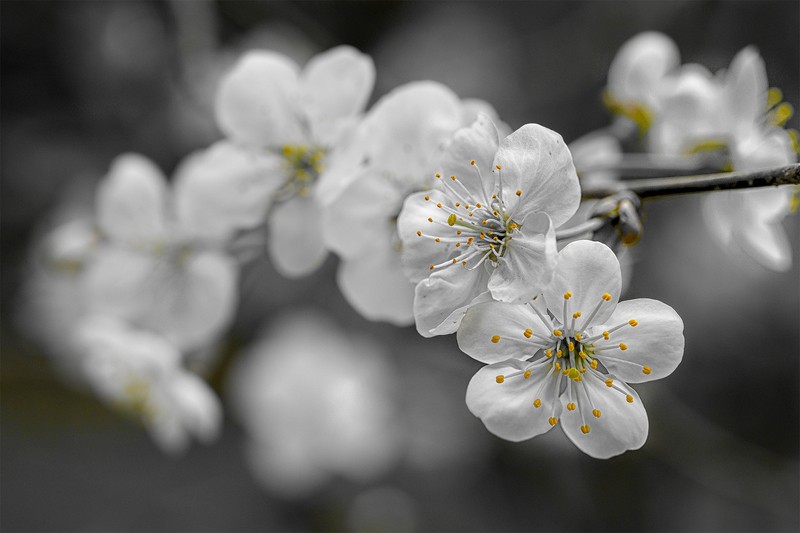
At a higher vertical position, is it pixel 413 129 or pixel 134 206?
pixel 134 206

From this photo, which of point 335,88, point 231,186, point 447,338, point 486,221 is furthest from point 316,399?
point 486,221

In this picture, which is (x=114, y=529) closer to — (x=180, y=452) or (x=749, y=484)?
(x=180, y=452)

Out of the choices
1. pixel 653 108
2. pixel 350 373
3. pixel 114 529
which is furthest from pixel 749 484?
pixel 114 529

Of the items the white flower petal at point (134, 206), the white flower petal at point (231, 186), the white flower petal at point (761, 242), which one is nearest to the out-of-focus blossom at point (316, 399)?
the white flower petal at point (134, 206)

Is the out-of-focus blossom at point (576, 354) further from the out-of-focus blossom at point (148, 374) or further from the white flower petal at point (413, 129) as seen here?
the out-of-focus blossom at point (148, 374)

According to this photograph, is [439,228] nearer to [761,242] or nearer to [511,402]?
[511,402]
